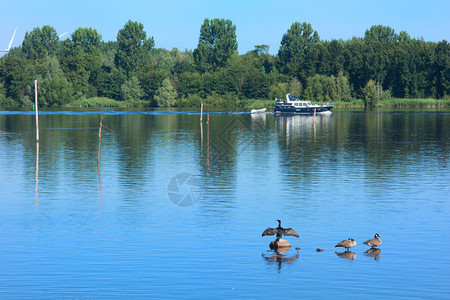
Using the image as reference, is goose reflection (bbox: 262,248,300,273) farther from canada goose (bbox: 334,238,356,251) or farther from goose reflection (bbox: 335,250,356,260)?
canada goose (bbox: 334,238,356,251)

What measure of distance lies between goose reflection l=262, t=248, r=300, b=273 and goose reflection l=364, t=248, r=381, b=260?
10.2ft

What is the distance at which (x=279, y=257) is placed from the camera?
27.8 meters

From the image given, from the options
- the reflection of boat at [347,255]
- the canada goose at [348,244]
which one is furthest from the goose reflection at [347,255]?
the canada goose at [348,244]

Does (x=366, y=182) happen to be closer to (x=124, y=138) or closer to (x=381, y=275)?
(x=381, y=275)

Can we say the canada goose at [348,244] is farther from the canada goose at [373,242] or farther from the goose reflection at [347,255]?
the canada goose at [373,242]

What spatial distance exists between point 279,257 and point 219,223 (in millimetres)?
7224

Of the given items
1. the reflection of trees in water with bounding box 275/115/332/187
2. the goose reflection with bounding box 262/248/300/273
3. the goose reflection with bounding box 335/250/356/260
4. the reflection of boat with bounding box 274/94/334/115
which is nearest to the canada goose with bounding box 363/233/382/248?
the goose reflection with bounding box 335/250/356/260

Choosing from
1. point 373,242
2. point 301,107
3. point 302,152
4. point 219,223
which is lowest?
point 219,223

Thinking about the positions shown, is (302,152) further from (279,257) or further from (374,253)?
(279,257)

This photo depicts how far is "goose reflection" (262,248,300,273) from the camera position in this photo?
27.0 meters

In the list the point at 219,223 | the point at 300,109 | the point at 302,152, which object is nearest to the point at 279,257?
the point at 219,223

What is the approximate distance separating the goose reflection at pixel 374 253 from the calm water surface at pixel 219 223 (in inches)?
5.2

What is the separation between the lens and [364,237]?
31.3 meters

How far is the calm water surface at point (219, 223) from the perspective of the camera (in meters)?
23.9
